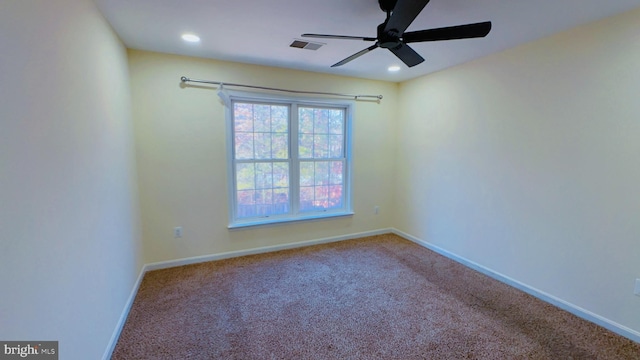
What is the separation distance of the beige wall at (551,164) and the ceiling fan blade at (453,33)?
1264mm

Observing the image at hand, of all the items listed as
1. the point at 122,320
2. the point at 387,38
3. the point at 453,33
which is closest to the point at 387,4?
the point at 387,38

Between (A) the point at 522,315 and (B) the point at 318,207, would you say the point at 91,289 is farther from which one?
(A) the point at 522,315

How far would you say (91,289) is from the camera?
1.58 m

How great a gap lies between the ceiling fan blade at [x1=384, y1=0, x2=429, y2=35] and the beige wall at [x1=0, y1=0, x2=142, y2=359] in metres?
1.62

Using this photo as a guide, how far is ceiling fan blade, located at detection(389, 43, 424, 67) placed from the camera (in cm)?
194

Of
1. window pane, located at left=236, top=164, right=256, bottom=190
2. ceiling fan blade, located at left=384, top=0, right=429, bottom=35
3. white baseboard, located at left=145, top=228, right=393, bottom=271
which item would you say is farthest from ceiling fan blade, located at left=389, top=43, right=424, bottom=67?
white baseboard, located at left=145, top=228, right=393, bottom=271

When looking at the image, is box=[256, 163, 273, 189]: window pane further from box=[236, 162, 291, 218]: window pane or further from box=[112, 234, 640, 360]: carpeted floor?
box=[112, 234, 640, 360]: carpeted floor

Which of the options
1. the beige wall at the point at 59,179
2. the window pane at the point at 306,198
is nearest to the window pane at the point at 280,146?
the window pane at the point at 306,198

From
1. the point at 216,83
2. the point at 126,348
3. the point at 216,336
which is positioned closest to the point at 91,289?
the point at 126,348

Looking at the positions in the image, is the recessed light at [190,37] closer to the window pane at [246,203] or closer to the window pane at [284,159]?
the window pane at [284,159]

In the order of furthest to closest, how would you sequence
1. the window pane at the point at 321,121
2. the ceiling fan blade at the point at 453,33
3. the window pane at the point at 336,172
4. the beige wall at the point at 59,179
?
1. the window pane at the point at 336,172
2. the window pane at the point at 321,121
3. the ceiling fan blade at the point at 453,33
4. the beige wall at the point at 59,179

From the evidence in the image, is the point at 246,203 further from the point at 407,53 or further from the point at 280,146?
the point at 407,53

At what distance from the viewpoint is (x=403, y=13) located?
4.93 ft

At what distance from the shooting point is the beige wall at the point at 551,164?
2055mm
